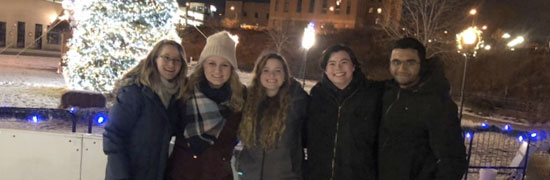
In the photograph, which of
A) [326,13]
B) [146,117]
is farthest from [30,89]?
[326,13]

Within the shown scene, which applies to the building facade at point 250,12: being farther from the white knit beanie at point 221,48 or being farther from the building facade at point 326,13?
the white knit beanie at point 221,48

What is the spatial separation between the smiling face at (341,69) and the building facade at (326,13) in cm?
5304

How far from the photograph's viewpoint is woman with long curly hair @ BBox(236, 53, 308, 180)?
3.25m

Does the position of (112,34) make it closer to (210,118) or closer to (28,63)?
(210,118)

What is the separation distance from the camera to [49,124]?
32.1 ft

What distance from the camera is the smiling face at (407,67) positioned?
3.06m

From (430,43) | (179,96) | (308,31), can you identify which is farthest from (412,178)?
(430,43)

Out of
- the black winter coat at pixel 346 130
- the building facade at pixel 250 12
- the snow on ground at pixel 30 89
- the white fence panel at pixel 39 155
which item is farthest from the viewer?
the building facade at pixel 250 12

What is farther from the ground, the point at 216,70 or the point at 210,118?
the point at 216,70

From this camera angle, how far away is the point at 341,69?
3.23m

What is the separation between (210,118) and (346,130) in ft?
3.07

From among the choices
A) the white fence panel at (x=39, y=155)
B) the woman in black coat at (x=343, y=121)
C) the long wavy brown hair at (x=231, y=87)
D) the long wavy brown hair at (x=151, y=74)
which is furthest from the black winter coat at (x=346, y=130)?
the white fence panel at (x=39, y=155)

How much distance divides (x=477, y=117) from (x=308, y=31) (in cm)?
795

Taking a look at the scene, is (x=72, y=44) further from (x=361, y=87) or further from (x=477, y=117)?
(x=477, y=117)
